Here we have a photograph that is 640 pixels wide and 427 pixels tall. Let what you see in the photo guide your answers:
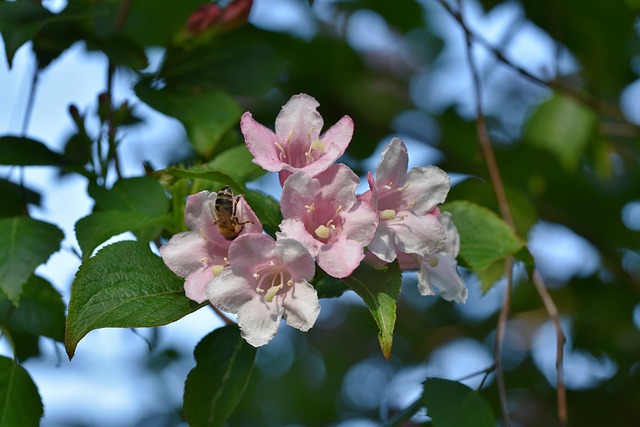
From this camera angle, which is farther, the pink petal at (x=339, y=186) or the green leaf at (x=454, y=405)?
the green leaf at (x=454, y=405)

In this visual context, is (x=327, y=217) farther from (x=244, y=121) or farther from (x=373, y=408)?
(x=373, y=408)

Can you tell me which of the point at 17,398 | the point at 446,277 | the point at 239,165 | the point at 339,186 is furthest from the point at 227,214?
the point at 17,398

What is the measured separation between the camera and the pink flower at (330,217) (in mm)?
1127

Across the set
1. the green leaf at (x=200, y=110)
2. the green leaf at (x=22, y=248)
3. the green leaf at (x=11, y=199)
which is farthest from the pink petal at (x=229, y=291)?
the green leaf at (x=11, y=199)

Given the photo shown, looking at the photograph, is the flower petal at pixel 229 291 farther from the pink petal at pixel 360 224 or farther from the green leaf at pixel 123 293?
the pink petal at pixel 360 224

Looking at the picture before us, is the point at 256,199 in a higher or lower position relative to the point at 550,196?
higher

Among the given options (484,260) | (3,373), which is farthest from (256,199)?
(3,373)

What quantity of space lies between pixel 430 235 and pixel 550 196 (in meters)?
1.78

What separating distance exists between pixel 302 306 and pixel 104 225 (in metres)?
0.37

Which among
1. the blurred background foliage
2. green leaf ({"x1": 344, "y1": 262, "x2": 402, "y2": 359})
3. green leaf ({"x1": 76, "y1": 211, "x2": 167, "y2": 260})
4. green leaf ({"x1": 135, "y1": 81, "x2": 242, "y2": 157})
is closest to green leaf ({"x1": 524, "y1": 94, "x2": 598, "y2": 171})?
the blurred background foliage

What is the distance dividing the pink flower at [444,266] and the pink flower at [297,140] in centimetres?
20

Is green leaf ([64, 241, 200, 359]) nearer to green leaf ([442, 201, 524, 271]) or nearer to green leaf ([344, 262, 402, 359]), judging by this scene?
green leaf ([344, 262, 402, 359])

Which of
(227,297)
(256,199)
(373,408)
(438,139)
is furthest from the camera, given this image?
(373,408)

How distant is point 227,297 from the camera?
1.13 m
